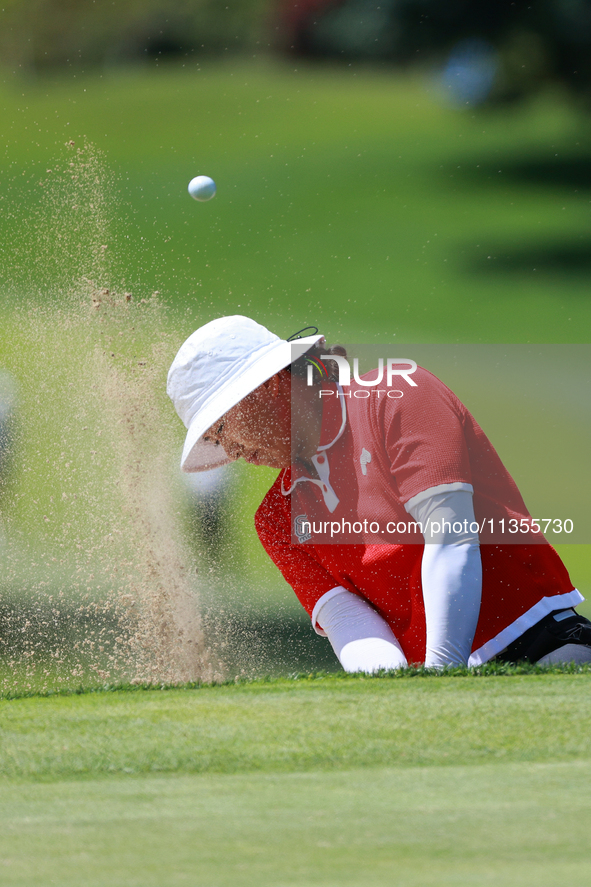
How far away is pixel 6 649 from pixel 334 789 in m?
3.47

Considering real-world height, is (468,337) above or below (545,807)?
above

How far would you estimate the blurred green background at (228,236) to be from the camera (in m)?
5.51

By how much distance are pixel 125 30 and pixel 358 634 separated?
2292cm

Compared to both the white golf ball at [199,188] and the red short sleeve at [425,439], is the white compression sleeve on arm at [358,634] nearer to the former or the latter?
the red short sleeve at [425,439]

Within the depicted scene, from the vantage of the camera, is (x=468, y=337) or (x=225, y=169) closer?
(x=468, y=337)

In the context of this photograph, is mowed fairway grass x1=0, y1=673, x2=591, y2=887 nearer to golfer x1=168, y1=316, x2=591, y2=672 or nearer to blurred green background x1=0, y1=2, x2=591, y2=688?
golfer x1=168, y1=316, x2=591, y2=672

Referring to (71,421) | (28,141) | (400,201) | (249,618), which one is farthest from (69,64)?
(249,618)

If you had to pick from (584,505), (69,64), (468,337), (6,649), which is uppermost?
(69,64)

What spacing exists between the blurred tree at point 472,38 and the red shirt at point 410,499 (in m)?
17.9

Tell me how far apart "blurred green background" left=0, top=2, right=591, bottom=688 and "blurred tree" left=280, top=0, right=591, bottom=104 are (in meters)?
0.31

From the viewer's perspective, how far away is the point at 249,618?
15.9 feet

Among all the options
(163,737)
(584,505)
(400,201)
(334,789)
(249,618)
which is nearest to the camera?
(334,789)

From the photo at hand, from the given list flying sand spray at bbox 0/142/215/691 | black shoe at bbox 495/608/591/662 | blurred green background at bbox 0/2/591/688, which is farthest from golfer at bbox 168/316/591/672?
blurred green background at bbox 0/2/591/688

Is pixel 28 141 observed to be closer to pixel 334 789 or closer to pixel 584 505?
pixel 584 505
